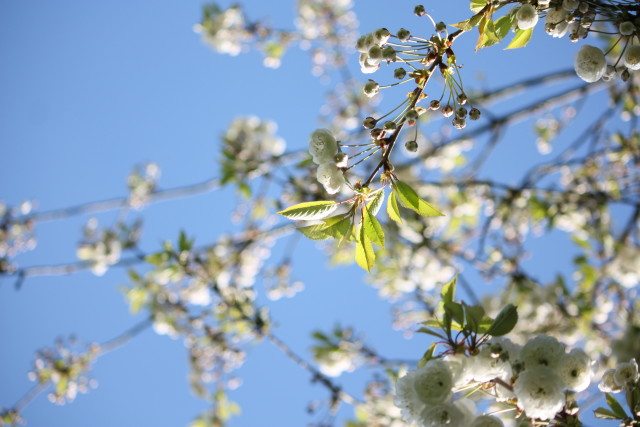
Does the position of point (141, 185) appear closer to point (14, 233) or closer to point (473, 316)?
point (14, 233)

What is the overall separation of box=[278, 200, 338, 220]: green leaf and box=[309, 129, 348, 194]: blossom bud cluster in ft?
0.16

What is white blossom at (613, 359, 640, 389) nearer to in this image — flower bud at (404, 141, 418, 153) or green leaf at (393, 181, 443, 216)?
green leaf at (393, 181, 443, 216)

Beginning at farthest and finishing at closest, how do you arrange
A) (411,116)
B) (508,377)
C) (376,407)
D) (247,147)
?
(247,147) → (376,407) → (508,377) → (411,116)

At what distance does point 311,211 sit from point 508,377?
61 centimetres

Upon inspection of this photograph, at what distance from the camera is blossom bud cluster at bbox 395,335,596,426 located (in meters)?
0.98

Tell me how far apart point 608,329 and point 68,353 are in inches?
147

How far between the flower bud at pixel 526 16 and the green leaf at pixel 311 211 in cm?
53

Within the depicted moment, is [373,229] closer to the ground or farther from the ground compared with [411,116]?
closer to the ground

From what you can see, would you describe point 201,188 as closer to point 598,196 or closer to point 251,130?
point 251,130

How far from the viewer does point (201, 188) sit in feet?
10.6

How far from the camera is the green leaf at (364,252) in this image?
40.6 inches

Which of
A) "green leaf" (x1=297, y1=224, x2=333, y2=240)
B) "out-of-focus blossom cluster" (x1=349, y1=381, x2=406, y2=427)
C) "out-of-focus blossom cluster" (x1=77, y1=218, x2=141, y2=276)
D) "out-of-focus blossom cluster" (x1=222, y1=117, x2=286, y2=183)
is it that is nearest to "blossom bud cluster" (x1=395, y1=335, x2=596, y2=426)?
"green leaf" (x1=297, y1=224, x2=333, y2=240)

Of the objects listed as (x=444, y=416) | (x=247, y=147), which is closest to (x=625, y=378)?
(x=444, y=416)

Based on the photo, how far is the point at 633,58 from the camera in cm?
A: 95
